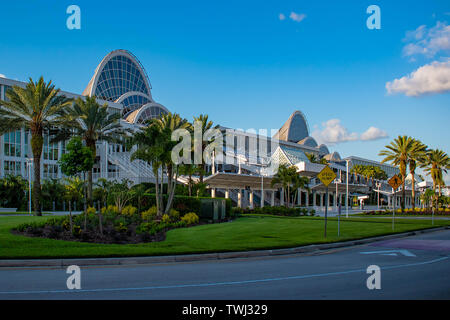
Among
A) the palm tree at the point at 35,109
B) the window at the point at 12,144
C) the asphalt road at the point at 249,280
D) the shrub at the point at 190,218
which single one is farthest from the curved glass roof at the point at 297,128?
the asphalt road at the point at 249,280

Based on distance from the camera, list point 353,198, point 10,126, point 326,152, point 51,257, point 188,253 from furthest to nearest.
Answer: point 326,152, point 353,198, point 10,126, point 188,253, point 51,257

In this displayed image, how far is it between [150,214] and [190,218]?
272 cm

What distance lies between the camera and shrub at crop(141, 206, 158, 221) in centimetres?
2489

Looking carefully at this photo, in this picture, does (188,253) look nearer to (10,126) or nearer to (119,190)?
(119,190)

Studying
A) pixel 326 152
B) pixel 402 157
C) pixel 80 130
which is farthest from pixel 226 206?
pixel 326 152

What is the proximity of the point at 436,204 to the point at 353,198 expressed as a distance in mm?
46538

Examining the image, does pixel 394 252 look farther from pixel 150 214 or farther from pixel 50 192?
pixel 50 192

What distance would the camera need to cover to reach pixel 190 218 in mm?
27031

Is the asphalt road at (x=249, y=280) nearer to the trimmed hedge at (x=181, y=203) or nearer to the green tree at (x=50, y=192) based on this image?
the trimmed hedge at (x=181, y=203)

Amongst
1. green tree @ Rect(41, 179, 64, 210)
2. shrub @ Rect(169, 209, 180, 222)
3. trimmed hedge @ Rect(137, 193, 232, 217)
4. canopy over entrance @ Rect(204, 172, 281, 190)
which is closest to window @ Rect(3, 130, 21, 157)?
green tree @ Rect(41, 179, 64, 210)

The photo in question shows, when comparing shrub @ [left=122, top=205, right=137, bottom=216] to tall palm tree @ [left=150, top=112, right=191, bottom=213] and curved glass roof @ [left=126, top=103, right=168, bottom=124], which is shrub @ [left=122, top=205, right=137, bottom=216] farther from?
curved glass roof @ [left=126, top=103, right=168, bottom=124]

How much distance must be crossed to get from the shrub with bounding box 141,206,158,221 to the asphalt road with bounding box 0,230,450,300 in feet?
44.7

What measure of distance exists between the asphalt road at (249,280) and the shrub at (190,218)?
46.5 ft
